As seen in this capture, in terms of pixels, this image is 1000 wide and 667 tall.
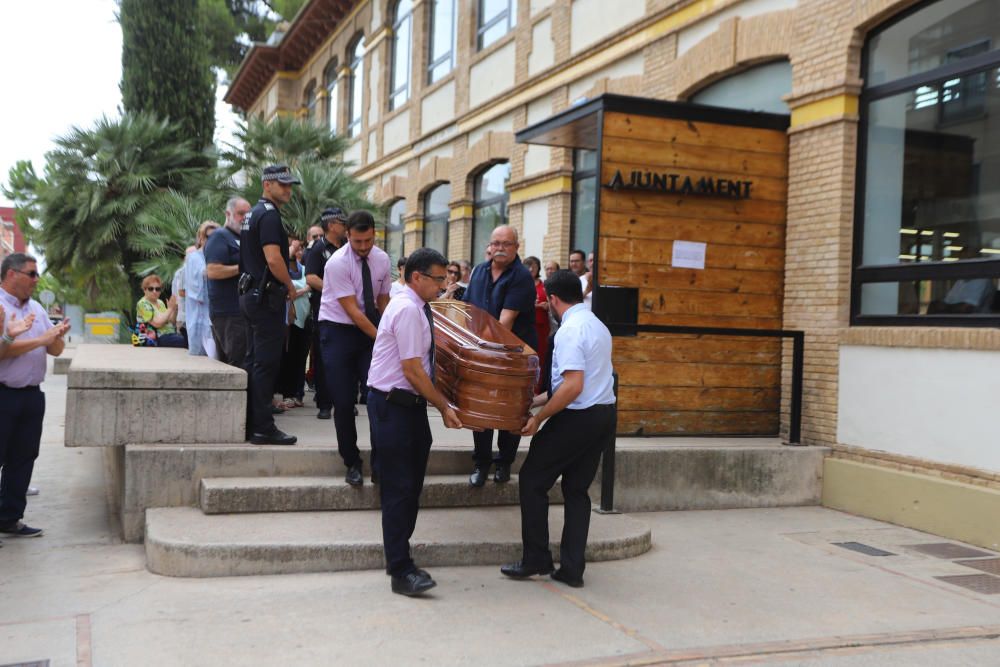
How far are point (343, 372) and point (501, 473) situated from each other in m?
1.40

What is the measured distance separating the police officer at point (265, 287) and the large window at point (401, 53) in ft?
47.3

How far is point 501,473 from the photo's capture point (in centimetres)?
657

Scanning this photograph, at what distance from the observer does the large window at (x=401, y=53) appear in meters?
20.4

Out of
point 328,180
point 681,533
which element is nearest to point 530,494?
point 681,533

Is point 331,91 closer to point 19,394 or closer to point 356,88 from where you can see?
point 356,88

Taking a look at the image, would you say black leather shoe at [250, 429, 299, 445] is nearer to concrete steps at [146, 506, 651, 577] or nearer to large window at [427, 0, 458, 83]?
concrete steps at [146, 506, 651, 577]

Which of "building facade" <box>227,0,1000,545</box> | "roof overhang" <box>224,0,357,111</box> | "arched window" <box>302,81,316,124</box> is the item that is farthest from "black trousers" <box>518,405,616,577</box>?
"arched window" <box>302,81,316,124</box>

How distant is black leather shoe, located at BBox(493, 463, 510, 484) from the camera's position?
6570 millimetres

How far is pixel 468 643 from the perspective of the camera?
4.43m

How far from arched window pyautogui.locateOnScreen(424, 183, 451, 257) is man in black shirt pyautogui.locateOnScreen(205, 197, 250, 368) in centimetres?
1075

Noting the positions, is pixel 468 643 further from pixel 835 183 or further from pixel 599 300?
pixel 835 183

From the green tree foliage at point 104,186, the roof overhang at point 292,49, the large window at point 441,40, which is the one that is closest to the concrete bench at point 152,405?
the green tree foliage at point 104,186

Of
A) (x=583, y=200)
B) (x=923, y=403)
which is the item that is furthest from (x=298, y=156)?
(x=923, y=403)

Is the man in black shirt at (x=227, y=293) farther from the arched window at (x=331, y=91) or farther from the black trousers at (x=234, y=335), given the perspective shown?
the arched window at (x=331, y=91)
